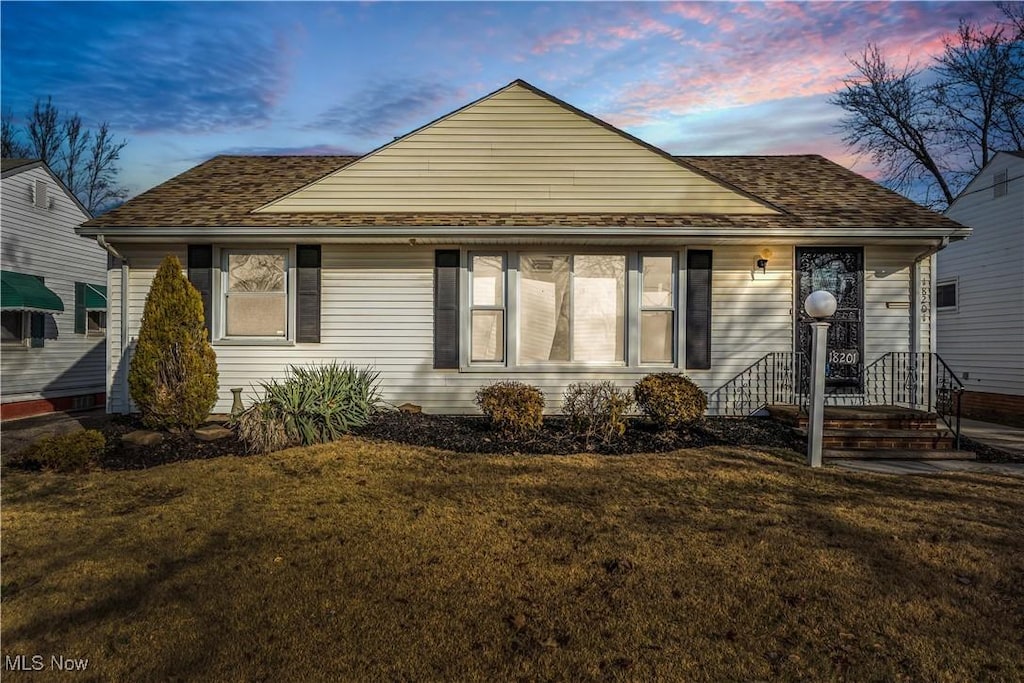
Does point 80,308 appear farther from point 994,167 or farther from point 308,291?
point 994,167

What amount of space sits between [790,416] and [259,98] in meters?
13.8

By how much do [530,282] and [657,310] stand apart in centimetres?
215

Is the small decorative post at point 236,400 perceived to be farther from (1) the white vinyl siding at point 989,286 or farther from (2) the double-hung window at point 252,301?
(1) the white vinyl siding at point 989,286

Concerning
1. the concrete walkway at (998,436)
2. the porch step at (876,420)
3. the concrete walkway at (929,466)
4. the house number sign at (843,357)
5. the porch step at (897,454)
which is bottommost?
the concrete walkway at (998,436)

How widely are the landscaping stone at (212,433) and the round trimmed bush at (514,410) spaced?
3.56m

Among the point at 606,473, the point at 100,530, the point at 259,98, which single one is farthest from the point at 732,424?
the point at 259,98

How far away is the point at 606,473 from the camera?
19.1 ft

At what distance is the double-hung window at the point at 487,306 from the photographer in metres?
8.91

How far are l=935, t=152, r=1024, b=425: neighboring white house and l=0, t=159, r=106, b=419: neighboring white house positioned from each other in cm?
1986

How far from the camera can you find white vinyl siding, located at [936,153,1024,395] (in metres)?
11.7

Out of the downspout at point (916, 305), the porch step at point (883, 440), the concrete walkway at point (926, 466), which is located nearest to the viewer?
the concrete walkway at point (926, 466)

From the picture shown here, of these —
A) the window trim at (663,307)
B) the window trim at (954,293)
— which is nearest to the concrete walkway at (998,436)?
the window trim at (954,293)

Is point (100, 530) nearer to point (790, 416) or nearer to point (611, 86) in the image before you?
point (790, 416)

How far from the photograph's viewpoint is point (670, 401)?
7387mm
